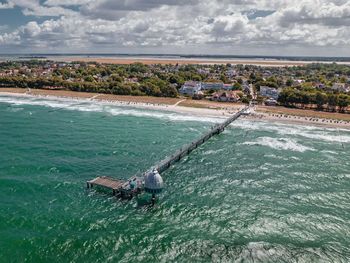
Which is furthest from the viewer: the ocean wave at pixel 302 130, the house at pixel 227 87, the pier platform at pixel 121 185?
the house at pixel 227 87

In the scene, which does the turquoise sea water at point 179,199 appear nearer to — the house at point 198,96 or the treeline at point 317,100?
the treeline at point 317,100

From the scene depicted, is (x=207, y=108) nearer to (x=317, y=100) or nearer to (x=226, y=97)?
(x=226, y=97)

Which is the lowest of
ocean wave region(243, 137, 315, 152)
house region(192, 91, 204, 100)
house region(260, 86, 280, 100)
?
ocean wave region(243, 137, 315, 152)

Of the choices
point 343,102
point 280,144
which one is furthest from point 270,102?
point 280,144

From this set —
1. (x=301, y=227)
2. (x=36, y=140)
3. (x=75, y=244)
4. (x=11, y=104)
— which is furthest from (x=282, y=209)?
(x=11, y=104)

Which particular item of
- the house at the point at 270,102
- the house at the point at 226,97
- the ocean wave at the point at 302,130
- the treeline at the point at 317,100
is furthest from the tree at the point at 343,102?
the house at the point at 226,97

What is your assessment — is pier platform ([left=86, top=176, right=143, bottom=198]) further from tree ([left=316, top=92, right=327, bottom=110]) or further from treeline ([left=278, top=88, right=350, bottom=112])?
tree ([left=316, top=92, right=327, bottom=110])

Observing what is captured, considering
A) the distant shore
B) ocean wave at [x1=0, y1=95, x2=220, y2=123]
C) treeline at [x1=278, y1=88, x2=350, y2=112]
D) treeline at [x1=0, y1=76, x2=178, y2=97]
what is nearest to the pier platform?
ocean wave at [x1=0, y1=95, x2=220, y2=123]
